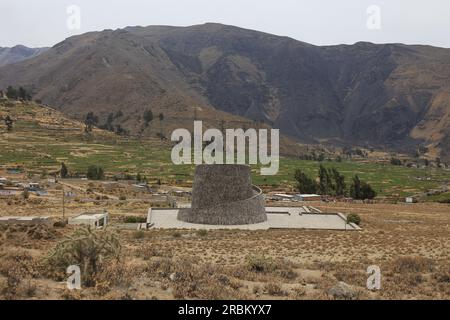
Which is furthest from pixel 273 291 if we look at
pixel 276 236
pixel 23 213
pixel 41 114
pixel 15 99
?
pixel 15 99

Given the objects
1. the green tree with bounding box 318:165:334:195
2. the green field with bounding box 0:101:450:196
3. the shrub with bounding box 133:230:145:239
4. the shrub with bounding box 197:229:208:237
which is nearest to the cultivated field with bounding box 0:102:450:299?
the shrub with bounding box 133:230:145:239

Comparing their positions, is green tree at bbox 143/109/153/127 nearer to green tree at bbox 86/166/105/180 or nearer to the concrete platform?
green tree at bbox 86/166/105/180

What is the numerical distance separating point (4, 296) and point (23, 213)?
97.0ft

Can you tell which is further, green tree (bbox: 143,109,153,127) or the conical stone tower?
green tree (bbox: 143,109,153,127)

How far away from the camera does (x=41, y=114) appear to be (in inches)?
5581

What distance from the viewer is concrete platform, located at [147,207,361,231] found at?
33938mm

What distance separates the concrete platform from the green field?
1686 inches

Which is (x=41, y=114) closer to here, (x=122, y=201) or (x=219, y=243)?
(x=122, y=201)

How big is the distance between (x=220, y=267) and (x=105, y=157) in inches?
3485

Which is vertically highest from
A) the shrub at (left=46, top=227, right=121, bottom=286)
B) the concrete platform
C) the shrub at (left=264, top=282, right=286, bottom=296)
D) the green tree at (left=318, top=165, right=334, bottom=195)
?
the shrub at (left=46, top=227, right=121, bottom=286)

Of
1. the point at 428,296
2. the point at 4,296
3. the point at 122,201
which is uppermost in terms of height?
the point at 4,296

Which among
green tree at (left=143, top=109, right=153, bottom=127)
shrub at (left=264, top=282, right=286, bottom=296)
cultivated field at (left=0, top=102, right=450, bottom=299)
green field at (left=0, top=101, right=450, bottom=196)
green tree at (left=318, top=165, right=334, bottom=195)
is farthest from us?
green tree at (left=143, top=109, right=153, bottom=127)
